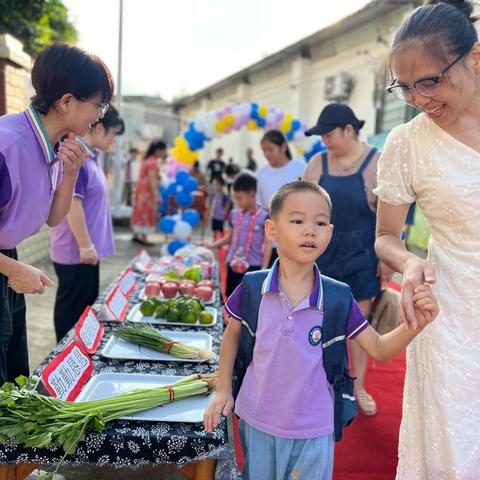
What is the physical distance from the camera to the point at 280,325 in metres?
1.48

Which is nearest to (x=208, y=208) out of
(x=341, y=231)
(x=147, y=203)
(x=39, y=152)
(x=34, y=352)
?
(x=147, y=203)

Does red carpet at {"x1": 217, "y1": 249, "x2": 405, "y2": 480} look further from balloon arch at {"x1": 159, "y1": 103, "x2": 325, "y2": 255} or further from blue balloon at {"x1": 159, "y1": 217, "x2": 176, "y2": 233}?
balloon arch at {"x1": 159, "y1": 103, "x2": 325, "y2": 255}

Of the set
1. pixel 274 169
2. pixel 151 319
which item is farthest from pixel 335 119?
pixel 274 169

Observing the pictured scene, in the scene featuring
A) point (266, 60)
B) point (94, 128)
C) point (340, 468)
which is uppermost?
point (266, 60)

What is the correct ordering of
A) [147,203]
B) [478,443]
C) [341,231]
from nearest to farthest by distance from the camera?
[478,443] < [341,231] < [147,203]

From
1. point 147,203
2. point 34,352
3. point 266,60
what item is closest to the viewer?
point 34,352

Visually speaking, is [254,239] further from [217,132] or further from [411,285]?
[217,132]

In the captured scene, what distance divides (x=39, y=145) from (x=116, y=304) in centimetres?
114

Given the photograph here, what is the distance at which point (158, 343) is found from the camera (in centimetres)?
215

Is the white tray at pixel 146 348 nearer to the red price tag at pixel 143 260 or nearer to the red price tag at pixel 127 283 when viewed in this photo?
the red price tag at pixel 127 283

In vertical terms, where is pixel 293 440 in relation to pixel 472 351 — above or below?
below

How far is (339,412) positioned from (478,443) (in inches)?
14.5

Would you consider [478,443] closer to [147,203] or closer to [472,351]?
[472,351]

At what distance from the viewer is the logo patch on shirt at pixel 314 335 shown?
1464 millimetres
